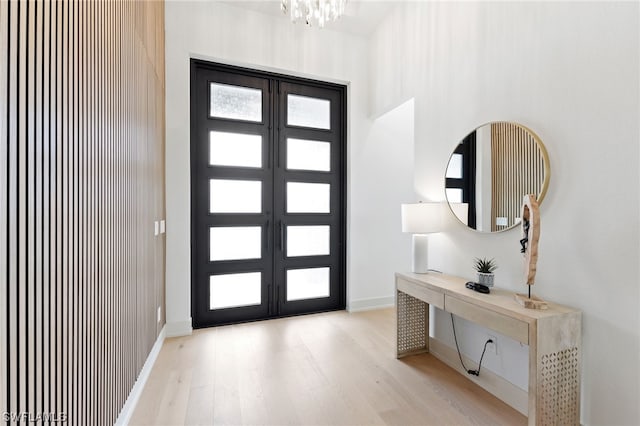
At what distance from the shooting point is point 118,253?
1623 mm

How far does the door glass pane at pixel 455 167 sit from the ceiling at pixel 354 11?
6.65 feet

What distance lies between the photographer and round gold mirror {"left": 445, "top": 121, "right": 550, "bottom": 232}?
181 centimetres

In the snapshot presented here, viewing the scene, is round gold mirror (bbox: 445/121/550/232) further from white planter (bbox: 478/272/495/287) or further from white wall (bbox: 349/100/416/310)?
white wall (bbox: 349/100/416/310)

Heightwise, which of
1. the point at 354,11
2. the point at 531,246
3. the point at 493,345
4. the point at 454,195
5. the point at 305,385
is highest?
the point at 354,11

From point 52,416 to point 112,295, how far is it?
0.63 metres

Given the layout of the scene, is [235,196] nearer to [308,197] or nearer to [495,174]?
[308,197]

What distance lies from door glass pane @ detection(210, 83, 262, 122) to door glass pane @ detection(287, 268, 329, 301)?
1927 mm

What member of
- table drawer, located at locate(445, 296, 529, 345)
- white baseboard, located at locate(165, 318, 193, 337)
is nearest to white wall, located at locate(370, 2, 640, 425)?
table drawer, located at locate(445, 296, 529, 345)

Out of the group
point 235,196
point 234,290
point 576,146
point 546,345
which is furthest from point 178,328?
point 576,146

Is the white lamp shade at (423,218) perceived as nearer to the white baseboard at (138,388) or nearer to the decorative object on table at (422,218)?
the decorative object on table at (422,218)

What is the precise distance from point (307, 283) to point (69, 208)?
278 centimetres

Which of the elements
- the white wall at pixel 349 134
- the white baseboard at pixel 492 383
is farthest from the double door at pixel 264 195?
the white baseboard at pixel 492 383

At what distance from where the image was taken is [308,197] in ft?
11.8

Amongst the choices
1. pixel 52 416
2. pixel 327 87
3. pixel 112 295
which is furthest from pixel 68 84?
pixel 327 87
